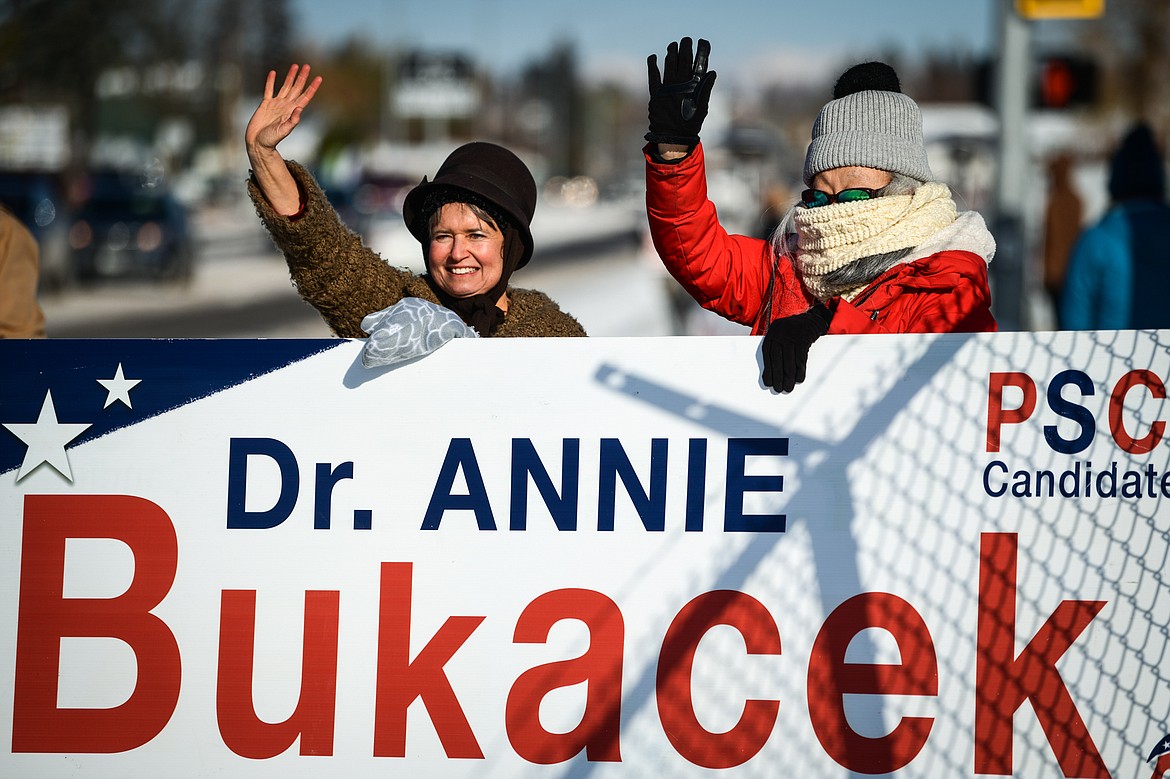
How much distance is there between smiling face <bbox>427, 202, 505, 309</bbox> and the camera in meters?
3.27

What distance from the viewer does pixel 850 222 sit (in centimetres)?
289

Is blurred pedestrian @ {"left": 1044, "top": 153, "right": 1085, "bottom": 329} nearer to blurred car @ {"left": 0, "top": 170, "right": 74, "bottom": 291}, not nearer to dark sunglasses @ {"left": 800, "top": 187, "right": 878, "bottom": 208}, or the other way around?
dark sunglasses @ {"left": 800, "top": 187, "right": 878, "bottom": 208}

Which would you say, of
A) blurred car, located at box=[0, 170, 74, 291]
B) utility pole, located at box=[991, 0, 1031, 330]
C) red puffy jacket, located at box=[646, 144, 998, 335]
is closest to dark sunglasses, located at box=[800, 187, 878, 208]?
red puffy jacket, located at box=[646, 144, 998, 335]

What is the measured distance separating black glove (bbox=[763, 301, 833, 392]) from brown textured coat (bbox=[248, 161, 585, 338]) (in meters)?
Answer: 0.74

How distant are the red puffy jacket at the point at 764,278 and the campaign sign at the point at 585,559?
0.47ft

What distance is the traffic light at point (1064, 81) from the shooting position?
10.7 metres

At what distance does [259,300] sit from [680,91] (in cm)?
2007

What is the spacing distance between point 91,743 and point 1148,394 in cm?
240

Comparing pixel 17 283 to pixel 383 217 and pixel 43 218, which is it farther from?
pixel 383 217

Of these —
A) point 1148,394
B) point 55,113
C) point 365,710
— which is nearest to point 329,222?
point 365,710

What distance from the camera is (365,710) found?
282 centimetres

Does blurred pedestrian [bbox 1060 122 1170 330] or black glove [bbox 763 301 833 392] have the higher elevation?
blurred pedestrian [bbox 1060 122 1170 330]

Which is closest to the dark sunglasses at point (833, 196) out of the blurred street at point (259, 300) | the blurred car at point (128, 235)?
the blurred street at point (259, 300)

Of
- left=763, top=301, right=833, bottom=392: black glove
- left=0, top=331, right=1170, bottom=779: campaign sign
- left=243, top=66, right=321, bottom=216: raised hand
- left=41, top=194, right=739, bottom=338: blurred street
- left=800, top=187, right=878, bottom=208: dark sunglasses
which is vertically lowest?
left=0, top=331, right=1170, bottom=779: campaign sign
